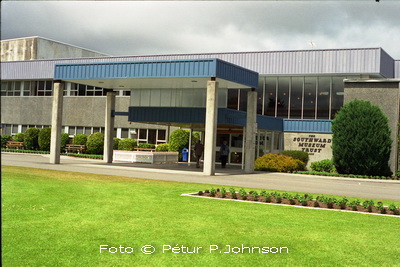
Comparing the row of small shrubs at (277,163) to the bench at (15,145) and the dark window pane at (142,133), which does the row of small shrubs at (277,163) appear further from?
the bench at (15,145)

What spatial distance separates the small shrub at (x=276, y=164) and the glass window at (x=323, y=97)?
743 centimetres

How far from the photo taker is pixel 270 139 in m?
36.8

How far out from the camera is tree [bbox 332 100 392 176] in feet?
95.5

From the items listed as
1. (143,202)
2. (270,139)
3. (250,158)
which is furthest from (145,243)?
(270,139)

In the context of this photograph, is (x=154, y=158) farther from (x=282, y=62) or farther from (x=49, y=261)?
(x=49, y=261)

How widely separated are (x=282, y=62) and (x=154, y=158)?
13.6m

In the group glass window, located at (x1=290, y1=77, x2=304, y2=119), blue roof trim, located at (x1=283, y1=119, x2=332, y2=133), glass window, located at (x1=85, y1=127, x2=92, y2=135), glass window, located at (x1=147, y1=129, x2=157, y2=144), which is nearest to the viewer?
blue roof trim, located at (x1=283, y1=119, x2=332, y2=133)

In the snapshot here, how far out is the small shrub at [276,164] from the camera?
3094 cm

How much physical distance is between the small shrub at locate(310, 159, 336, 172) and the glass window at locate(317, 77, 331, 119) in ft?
18.9

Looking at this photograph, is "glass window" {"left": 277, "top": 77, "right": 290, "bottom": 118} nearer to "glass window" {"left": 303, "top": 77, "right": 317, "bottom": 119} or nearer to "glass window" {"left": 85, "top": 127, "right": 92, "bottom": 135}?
"glass window" {"left": 303, "top": 77, "right": 317, "bottom": 119}

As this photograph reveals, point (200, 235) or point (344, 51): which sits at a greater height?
point (344, 51)

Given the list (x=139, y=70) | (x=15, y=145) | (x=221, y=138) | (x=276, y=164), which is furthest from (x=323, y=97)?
(x=15, y=145)

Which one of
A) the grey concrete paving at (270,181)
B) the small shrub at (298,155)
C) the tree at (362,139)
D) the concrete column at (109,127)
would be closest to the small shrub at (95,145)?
the concrete column at (109,127)

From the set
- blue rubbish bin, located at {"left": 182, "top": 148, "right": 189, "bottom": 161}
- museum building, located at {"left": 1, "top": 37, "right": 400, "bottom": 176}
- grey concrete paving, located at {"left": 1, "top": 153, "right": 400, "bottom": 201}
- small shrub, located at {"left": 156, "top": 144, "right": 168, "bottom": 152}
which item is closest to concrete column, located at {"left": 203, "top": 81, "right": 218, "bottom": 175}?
museum building, located at {"left": 1, "top": 37, "right": 400, "bottom": 176}
